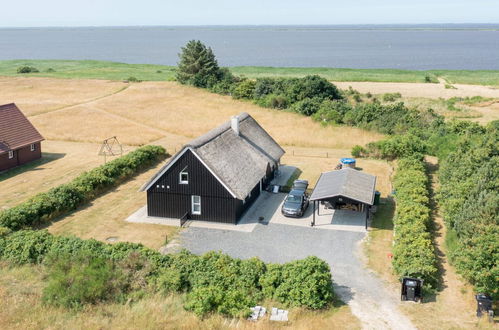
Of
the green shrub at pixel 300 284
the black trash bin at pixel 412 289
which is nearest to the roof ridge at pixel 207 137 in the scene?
the green shrub at pixel 300 284

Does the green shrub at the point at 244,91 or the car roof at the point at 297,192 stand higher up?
the green shrub at the point at 244,91

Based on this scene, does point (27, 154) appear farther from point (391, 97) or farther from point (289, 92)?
point (391, 97)

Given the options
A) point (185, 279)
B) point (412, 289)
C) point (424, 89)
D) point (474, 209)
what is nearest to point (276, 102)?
point (424, 89)

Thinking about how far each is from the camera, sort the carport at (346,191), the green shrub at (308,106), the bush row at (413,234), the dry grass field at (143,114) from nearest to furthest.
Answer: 1. the bush row at (413,234)
2. the carport at (346,191)
3. the dry grass field at (143,114)
4. the green shrub at (308,106)

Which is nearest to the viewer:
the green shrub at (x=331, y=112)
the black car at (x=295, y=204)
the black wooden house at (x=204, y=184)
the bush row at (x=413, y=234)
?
the bush row at (x=413, y=234)

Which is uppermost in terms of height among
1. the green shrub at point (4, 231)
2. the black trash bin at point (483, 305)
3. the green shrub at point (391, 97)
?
the green shrub at point (391, 97)

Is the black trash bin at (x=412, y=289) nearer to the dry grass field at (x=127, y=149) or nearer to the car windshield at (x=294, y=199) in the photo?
the dry grass field at (x=127, y=149)

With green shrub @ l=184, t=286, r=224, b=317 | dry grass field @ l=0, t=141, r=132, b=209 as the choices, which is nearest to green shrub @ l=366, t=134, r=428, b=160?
dry grass field @ l=0, t=141, r=132, b=209

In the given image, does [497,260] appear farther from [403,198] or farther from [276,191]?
[276,191]

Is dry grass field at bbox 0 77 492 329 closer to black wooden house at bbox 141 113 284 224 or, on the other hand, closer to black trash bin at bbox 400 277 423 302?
black trash bin at bbox 400 277 423 302
